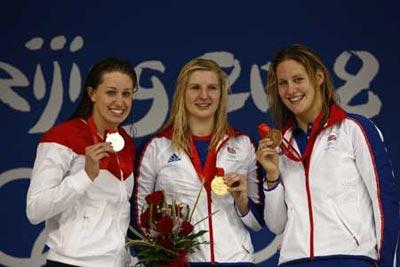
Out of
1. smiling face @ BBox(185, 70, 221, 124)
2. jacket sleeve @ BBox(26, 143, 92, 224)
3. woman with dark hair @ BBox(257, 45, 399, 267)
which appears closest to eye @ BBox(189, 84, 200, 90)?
smiling face @ BBox(185, 70, 221, 124)

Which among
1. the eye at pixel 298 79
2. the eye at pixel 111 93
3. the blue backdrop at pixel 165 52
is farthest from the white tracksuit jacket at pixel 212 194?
the blue backdrop at pixel 165 52

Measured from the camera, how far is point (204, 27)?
17.2 feet

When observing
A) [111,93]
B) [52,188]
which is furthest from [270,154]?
[52,188]

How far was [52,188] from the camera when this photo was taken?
318 cm

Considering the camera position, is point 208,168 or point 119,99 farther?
point 208,168

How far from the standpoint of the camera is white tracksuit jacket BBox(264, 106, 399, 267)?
10.3 ft

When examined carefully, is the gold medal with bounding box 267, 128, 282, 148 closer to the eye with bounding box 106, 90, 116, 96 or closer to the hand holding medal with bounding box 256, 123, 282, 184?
the hand holding medal with bounding box 256, 123, 282, 184

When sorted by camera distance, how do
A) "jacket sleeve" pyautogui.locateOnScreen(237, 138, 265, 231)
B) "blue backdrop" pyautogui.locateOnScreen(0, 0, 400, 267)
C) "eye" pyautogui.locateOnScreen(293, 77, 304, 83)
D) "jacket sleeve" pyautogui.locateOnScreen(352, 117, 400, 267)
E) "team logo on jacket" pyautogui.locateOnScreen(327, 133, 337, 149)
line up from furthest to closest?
"blue backdrop" pyautogui.locateOnScreen(0, 0, 400, 267) → "jacket sleeve" pyautogui.locateOnScreen(237, 138, 265, 231) → "eye" pyautogui.locateOnScreen(293, 77, 304, 83) → "team logo on jacket" pyautogui.locateOnScreen(327, 133, 337, 149) → "jacket sleeve" pyautogui.locateOnScreen(352, 117, 400, 267)

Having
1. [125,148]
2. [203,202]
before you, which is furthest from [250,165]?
[125,148]

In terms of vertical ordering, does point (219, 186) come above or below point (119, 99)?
below

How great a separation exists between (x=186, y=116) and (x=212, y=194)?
371 millimetres

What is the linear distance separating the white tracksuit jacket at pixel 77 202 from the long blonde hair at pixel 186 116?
302 mm

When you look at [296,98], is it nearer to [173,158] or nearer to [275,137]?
[275,137]

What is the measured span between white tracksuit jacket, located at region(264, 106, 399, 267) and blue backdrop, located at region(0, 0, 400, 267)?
1.83 m
